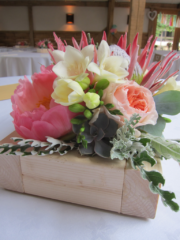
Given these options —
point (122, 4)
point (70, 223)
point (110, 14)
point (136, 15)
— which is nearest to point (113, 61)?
point (70, 223)

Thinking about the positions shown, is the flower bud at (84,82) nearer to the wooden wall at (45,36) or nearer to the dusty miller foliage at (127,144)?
the dusty miller foliage at (127,144)

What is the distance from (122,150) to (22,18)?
30.6 ft

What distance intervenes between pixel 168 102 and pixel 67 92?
19 centimetres

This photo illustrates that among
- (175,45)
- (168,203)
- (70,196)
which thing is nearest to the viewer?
(168,203)

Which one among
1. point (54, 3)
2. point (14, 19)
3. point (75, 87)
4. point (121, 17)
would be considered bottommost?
point (75, 87)

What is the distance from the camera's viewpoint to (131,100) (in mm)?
291

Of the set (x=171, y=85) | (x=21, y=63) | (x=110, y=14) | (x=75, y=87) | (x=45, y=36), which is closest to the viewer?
(x=75, y=87)

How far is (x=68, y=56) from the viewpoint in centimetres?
28

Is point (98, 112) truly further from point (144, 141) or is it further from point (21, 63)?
point (21, 63)

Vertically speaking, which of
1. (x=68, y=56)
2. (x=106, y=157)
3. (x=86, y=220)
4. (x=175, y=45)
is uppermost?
(x=175, y=45)

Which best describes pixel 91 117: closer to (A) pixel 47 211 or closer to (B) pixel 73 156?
(B) pixel 73 156

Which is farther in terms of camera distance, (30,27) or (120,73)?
(30,27)

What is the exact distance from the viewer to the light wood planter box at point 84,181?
0.95 ft

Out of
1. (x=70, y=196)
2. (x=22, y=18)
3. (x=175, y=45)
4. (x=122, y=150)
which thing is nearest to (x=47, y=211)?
(x=70, y=196)
